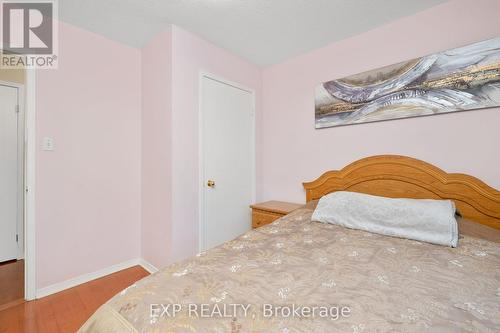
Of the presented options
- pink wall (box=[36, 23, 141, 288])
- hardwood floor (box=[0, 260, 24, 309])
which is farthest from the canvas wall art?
hardwood floor (box=[0, 260, 24, 309])

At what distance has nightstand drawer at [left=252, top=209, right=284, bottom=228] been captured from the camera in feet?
7.36

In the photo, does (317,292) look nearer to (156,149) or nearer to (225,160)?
(225,160)

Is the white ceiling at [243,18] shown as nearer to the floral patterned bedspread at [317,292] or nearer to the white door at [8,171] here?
the white door at [8,171]

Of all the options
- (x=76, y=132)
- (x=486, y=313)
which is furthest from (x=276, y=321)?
(x=76, y=132)

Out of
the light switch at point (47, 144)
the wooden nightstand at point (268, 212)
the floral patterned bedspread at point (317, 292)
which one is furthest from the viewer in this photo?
the wooden nightstand at point (268, 212)

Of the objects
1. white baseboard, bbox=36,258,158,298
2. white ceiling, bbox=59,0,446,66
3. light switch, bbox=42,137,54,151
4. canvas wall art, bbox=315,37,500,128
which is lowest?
white baseboard, bbox=36,258,158,298

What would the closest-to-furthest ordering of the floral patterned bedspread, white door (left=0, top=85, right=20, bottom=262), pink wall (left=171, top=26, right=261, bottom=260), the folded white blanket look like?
1. the floral patterned bedspread
2. the folded white blanket
3. pink wall (left=171, top=26, right=261, bottom=260)
4. white door (left=0, top=85, right=20, bottom=262)

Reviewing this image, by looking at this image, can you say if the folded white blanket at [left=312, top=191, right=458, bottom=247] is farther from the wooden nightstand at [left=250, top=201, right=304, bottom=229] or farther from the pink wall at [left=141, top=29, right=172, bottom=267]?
the pink wall at [left=141, top=29, right=172, bottom=267]

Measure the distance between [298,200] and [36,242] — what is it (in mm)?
2445

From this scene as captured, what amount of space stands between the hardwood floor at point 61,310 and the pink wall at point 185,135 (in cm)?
67

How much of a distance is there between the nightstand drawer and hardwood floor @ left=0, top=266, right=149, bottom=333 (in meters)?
1.35

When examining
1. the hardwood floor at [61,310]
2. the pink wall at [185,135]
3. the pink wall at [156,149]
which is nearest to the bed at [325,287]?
the pink wall at [185,135]

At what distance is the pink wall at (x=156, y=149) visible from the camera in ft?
6.55

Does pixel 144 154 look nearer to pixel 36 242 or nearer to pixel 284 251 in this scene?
pixel 36 242
